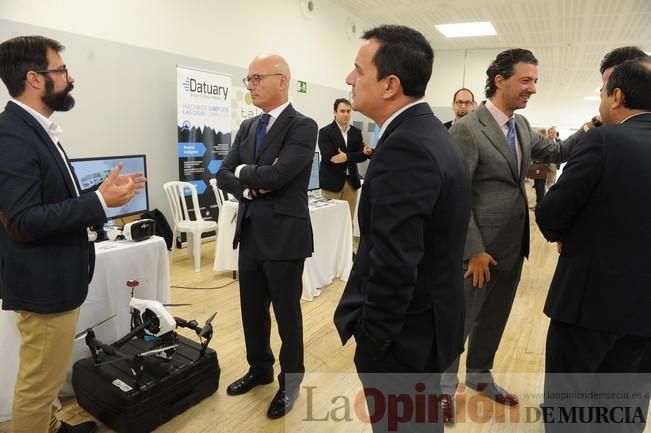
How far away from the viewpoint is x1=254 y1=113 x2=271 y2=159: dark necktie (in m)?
2.10

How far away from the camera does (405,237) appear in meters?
1.06

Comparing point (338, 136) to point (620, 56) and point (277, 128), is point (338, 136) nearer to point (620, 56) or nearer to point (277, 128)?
point (277, 128)

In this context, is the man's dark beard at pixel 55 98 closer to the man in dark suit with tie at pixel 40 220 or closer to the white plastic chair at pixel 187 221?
the man in dark suit with tie at pixel 40 220

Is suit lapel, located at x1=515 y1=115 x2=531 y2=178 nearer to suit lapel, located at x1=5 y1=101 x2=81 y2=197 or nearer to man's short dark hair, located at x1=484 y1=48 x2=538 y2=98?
man's short dark hair, located at x1=484 y1=48 x2=538 y2=98

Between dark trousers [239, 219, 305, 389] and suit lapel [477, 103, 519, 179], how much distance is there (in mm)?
1066

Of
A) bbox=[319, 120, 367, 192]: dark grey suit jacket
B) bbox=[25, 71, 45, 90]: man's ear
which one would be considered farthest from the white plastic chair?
bbox=[25, 71, 45, 90]: man's ear

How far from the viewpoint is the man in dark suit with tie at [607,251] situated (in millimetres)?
1386

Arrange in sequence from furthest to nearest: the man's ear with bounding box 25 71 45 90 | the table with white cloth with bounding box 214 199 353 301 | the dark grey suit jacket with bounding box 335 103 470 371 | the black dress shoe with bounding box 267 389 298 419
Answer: the table with white cloth with bounding box 214 199 353 301
the black dress shoe with bounding box 267 389 298 419
the man's ear with bounding box 25 71 45 90
the dark grey suit jacket with bounding box 335 103 470 371

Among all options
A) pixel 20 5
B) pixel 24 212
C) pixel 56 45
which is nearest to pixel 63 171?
pixel 24 212

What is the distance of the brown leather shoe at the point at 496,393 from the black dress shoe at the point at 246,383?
117 cm

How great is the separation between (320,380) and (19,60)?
207 centimetres

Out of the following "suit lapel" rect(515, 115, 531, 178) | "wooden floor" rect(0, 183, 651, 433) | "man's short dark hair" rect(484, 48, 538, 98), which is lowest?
"wooden floor" rect(0, 183, 651, 433)

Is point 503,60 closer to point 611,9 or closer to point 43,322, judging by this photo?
point 43,322

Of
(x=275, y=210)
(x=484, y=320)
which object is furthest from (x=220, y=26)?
(x=484, y=320)
